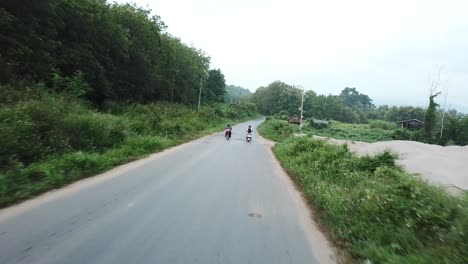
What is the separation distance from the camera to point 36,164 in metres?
7.84

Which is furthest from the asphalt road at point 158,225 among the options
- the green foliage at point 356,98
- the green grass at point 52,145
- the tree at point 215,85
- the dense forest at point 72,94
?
the green foliage at point 356,98

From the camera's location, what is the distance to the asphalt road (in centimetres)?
409

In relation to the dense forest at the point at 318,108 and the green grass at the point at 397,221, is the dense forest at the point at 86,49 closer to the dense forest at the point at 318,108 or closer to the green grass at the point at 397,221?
the green grass at the point at 397,221

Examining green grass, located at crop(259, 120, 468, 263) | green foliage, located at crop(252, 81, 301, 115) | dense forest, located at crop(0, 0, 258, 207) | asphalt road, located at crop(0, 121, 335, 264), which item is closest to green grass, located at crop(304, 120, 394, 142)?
dense forest, located at crop(0, 0, 258, 207)

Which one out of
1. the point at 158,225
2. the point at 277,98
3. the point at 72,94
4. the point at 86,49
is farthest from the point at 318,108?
the point at 158,225

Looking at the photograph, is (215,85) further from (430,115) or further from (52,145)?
(52,145)

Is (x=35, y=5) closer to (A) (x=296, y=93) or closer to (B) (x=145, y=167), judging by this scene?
(B) (x=145, y=167)

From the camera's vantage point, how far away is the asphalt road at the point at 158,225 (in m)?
4.09

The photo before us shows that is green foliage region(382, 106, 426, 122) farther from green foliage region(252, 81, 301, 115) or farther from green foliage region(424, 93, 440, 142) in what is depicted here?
green foliage region(424, 93, 440, 142)

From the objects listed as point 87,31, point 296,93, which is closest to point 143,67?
point 87,31

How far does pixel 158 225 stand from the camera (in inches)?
205

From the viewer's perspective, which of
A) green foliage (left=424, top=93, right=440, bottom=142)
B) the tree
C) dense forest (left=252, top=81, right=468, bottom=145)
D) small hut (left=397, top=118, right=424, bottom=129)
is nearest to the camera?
green foliage (left=424, top=93, right=440, bottom=142)

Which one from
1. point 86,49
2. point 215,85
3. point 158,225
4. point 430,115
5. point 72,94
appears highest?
point 215,85

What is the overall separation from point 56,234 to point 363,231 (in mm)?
4579
